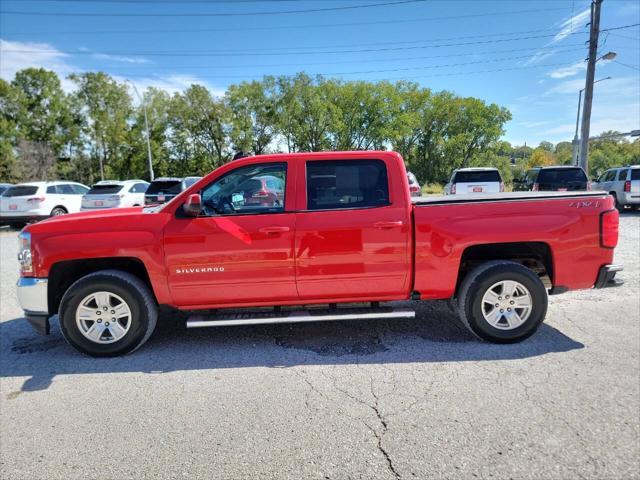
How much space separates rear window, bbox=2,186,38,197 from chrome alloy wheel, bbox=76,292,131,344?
14.1 meters

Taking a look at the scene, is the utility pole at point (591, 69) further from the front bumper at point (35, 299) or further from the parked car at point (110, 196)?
the front bumper at point (35, 299)

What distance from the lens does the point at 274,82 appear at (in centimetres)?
4891

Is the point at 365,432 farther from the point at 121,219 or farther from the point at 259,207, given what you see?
the point at 121,219

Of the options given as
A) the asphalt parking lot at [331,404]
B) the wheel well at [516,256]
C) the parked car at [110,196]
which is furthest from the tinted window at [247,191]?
the parked car at [110,196]

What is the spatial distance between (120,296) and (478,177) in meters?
13.1

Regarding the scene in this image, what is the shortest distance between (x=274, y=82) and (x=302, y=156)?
4861 centimetres

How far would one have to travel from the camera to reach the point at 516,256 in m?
4.29

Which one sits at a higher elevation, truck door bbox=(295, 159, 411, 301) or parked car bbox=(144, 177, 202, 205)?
parked car bbox=(144, 177, 202, 205)

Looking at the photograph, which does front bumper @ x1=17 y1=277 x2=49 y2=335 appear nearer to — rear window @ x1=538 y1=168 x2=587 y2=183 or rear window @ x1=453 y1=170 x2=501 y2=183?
rear window @ x1=453 y1=170 x2=501 y2=183

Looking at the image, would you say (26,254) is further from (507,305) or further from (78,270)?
(507,305)

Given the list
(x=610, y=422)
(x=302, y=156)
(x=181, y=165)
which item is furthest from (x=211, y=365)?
(x=181, y=165)

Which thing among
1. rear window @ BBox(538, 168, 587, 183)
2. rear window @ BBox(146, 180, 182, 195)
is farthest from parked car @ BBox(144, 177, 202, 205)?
rear window @ BBox(538, 168, 587, 183)

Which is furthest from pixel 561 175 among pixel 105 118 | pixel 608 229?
pixel 105 118

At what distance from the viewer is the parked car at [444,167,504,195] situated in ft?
45.5
